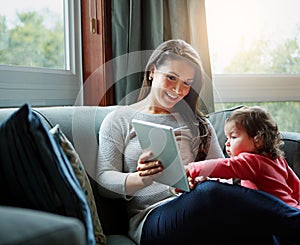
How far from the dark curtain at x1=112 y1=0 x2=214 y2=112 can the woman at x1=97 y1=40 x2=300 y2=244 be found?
1.21 ft

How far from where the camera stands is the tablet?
49.3 inches

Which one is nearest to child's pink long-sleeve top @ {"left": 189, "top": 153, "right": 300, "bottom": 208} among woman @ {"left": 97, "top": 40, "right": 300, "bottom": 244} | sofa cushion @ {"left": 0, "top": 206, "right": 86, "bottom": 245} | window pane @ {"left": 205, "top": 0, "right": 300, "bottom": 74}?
woman @ {"left": 97, "top": 40, "right": 300, "bottom": 244}

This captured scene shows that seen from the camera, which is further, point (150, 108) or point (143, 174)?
point (150, 108)

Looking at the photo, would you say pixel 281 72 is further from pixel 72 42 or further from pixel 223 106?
pixel 72 42

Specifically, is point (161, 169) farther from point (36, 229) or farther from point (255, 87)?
point (255, 87)

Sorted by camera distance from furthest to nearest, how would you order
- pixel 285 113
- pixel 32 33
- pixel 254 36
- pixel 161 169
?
1. pixel 285 113
2. pixel 254 36
3. pixel 32 33
4. pixel 161 169

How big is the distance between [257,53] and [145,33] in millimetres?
814

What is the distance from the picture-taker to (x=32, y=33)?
6.67 feet

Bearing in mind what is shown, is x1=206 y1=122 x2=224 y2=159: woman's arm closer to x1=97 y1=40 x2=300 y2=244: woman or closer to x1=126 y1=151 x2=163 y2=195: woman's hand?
x1=97 y1=40 x2=300 y2=244: woman

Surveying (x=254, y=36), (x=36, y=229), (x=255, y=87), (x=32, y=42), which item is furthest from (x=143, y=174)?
(x=254, y=36)

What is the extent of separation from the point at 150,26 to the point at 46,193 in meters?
1.43

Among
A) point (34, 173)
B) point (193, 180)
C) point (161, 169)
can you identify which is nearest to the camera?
point (34, 173)

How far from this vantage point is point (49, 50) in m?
2.14

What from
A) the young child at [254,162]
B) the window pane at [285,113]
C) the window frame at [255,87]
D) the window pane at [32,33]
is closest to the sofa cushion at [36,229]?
the young child at [254,162]
